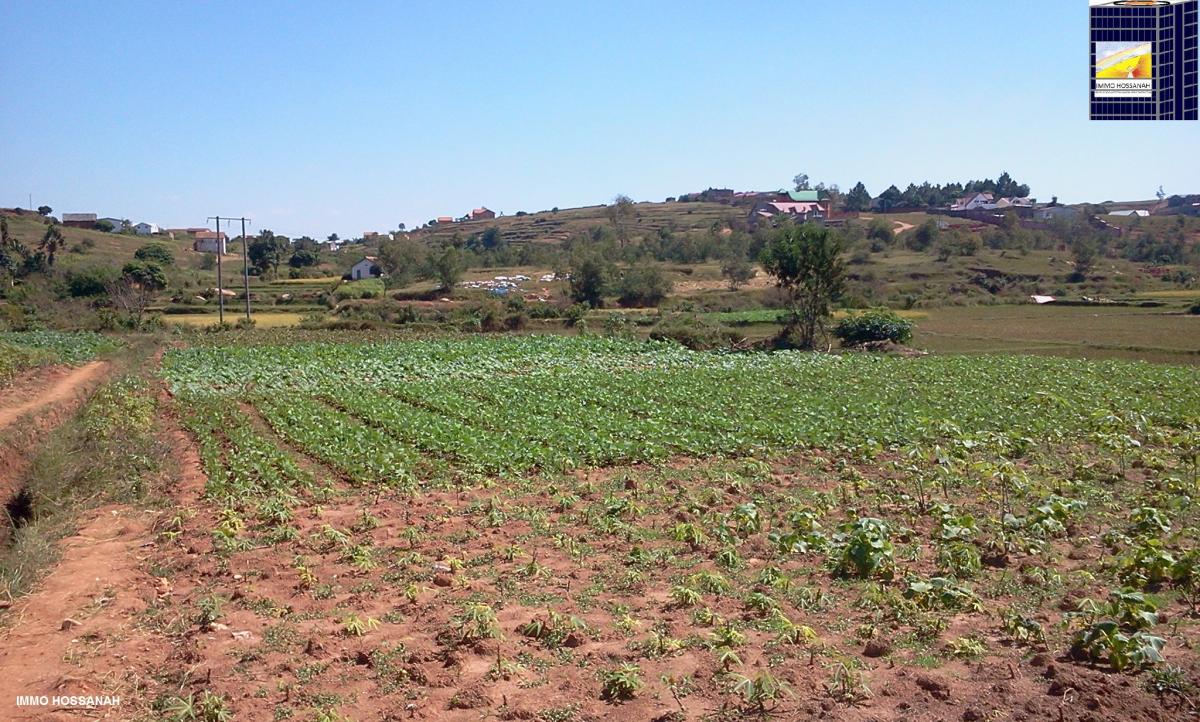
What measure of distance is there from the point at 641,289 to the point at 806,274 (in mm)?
20214

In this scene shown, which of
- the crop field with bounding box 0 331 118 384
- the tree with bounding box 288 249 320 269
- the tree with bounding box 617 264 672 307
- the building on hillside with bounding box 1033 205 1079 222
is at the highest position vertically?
the building on hillside with bounding box 1033 205 1079 222

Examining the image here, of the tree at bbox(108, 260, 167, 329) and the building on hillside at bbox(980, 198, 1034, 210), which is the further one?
the building on hillside at bbox(980, 198, 1034, 210)

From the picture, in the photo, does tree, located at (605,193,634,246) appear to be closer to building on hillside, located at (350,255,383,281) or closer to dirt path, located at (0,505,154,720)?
building on hillside, located at (350,255,383,281)

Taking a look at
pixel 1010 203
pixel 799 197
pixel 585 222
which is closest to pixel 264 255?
pixel 585 222

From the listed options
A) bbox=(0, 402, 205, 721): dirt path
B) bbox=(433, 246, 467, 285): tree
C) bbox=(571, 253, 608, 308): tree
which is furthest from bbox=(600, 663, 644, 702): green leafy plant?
bbox=(433, 246, 467, 285): tree

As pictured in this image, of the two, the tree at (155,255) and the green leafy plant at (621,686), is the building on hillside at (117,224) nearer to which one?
the tree at (155,255)

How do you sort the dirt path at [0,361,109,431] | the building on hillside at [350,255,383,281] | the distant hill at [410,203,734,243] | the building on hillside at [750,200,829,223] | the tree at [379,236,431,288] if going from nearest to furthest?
the dirt path at [0,361,109,431]
the tree at [379,236,431,288]
the building on hillside at [350,255,383,281]
the building on hillside at [750,200,829,223]
the distant hill at [410,203,734,243]

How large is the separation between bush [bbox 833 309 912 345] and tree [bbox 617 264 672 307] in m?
19.4

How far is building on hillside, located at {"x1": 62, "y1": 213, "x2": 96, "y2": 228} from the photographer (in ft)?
340

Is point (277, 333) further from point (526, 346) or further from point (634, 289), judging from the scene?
point (634, 289)

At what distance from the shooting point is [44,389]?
23000 millimetres

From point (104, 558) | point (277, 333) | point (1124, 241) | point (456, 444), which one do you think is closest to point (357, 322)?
point (277, 333)

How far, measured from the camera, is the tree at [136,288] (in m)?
45.9

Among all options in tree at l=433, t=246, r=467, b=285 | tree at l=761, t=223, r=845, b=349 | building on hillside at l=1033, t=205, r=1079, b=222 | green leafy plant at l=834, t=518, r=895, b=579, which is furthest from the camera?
building on hillside at l=1033, t=205, r=1079, b=222
